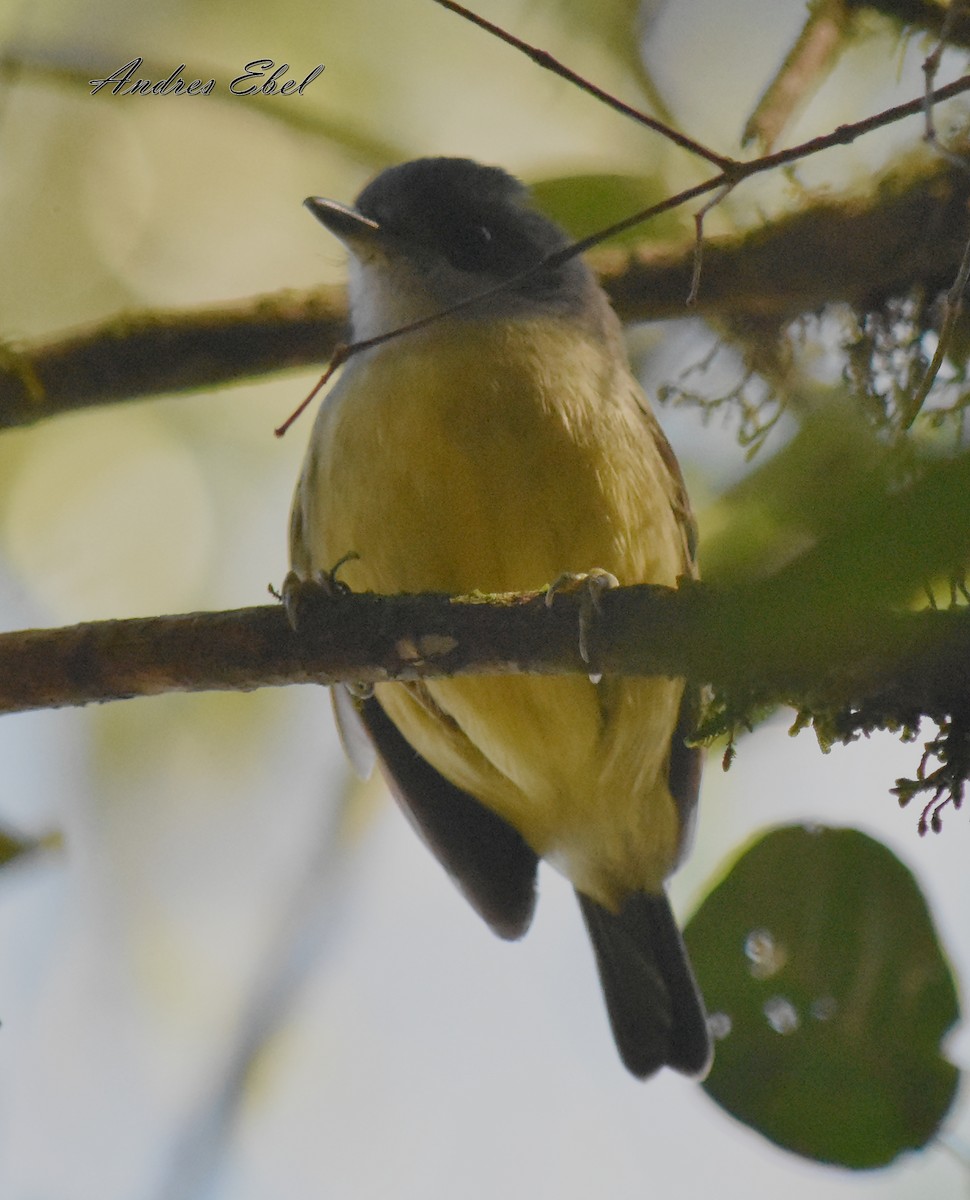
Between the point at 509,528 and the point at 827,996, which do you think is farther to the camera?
the point at 509,528

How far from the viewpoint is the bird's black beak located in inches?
136

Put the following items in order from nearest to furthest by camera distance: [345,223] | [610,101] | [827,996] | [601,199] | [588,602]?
[610,101], [588,602], [827,996], [345,223], [601,199]

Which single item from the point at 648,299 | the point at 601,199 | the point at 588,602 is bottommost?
the point at 588,602

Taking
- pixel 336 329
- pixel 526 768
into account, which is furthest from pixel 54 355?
pixel 526 768

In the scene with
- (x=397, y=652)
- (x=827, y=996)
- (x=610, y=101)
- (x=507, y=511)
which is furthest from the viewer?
(x=507, y=511)

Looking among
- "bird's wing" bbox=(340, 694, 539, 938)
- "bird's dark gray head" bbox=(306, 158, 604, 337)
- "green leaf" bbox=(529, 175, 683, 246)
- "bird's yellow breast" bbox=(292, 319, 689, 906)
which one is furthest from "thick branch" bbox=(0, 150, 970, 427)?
"bird's wing" bbox=(340, 694, 539, 938)

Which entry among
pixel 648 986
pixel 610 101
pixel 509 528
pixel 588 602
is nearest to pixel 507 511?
pixel 509 528

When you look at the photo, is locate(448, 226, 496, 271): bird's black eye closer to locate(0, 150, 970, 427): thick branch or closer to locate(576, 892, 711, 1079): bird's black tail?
locate(0, 150, 970, 427): thick branch

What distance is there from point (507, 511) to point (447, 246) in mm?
1168

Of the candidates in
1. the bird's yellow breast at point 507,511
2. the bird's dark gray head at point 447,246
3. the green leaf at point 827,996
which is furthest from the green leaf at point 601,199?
the green leaf at point 827,996

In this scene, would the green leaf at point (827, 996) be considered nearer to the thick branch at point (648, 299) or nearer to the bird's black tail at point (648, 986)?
the bird's black tail at point (648, 986)

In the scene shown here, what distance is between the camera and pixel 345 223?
11.5ft

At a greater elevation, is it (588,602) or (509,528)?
(509,528)

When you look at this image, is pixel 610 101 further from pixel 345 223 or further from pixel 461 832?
pixel 461 832
